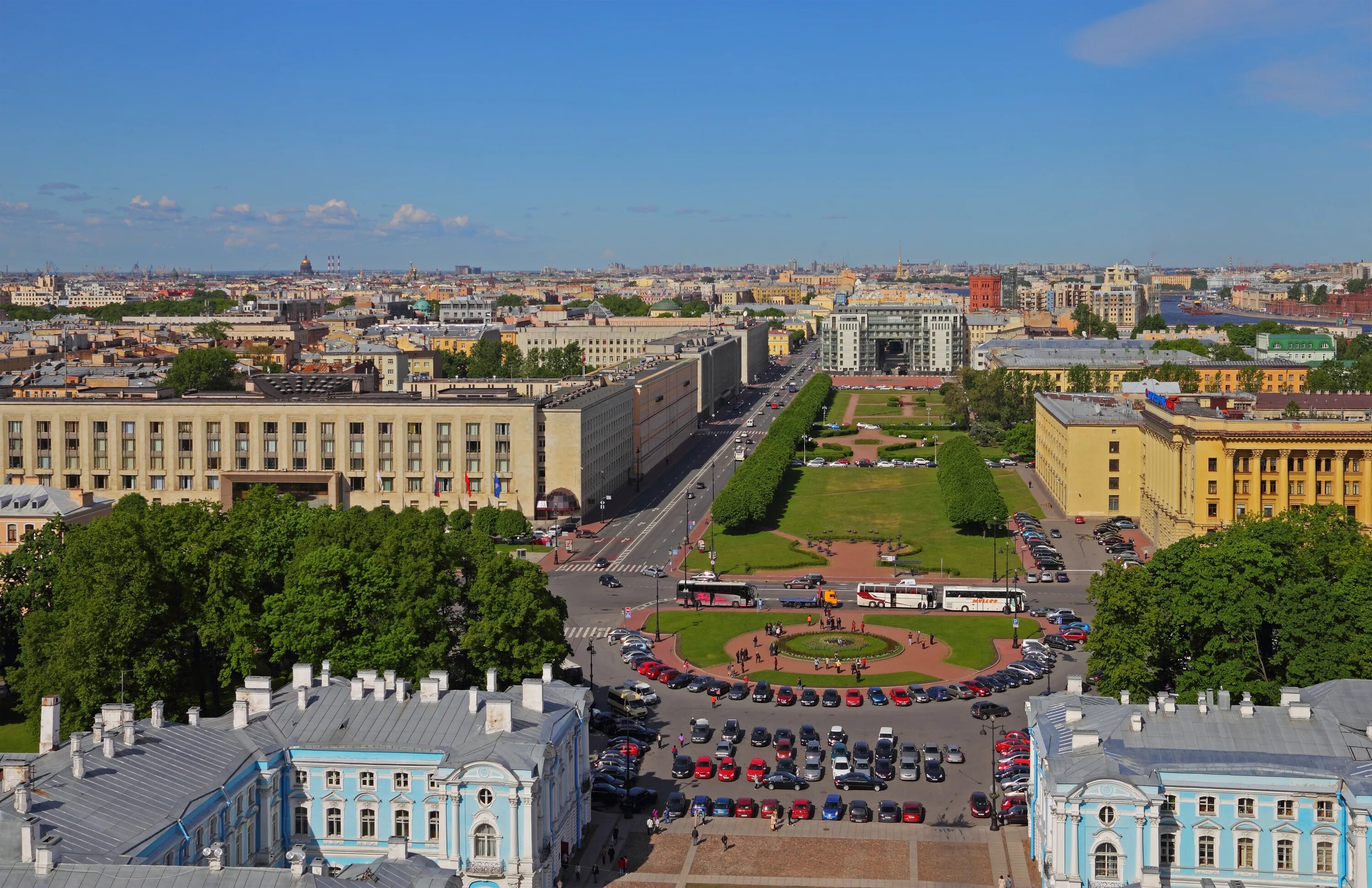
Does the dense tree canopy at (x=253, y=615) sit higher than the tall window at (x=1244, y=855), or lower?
higher

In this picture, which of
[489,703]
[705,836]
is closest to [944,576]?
[705,836]

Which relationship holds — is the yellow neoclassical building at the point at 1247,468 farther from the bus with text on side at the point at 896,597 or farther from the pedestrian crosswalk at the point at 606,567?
the pedestrian crosswalk at the point at 606,567

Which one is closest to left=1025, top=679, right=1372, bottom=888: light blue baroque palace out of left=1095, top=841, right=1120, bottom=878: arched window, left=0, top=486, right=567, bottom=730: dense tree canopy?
left=1095, top=841, right=1120, bottom=878: arched window

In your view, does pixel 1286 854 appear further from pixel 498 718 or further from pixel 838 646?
pixel 838 646

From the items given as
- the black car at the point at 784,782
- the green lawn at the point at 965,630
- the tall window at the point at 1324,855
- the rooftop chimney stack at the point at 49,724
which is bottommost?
the black car at the point at 784,782

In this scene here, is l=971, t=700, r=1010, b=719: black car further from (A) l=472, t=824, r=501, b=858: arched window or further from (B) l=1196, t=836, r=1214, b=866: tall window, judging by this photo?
(A) l=472, t=824, r=501, b=858: arched window

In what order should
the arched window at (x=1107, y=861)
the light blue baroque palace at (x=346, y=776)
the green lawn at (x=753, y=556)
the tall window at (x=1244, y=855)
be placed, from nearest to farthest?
the light blue baroque palace at (x=346, y=776)
the arched window at (x=1107, y=861)
the tall window at (x=1244, y=855)
the green lawn at (x=753, y=556)

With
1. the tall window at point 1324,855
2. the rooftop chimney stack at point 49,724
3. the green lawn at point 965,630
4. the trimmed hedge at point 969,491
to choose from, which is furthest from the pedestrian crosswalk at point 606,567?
the tall window at point 1324,855
